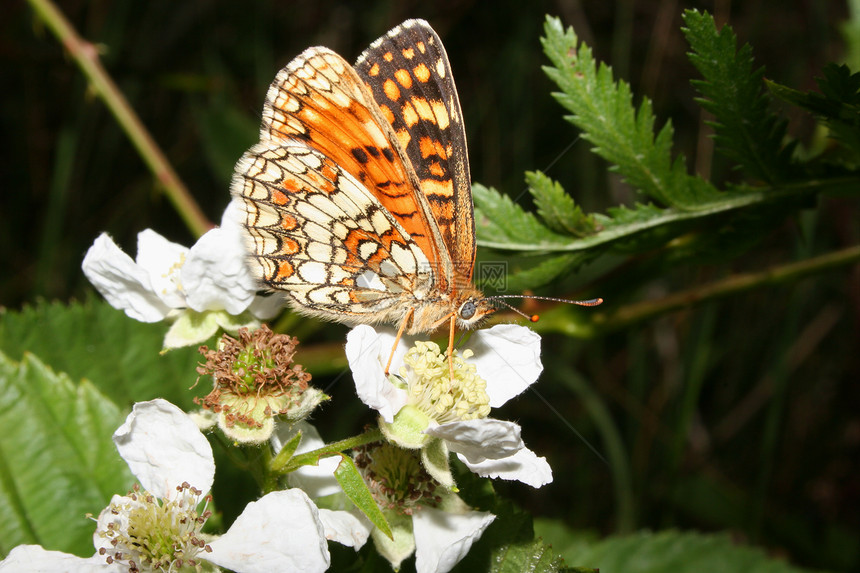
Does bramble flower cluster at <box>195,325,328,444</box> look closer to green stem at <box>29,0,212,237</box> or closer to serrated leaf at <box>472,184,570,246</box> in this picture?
serrated leaf at <box>472,184,570,246</box>

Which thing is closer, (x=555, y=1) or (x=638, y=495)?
(x=638, y=495)

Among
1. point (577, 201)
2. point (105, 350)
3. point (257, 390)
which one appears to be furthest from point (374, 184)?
point (577, 201)

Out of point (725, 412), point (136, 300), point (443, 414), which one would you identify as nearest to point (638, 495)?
point (725, 412)

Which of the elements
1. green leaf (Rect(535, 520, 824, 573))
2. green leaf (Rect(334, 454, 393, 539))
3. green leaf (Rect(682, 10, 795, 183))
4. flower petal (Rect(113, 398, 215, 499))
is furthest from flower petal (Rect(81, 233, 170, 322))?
green leaf (Rect(535, 520, 824, 573))

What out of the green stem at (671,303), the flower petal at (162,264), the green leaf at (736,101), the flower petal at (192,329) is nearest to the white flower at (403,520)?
the flower petal at (192,329)

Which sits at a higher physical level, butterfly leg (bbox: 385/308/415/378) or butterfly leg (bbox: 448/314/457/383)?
butterfly leg (bbox: 385/308/415/378)

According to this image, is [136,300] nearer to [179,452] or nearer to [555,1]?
[179,452]

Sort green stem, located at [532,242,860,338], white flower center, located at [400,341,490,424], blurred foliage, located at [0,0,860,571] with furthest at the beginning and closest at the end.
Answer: blurred foliage, located at [0,0,860,571] < green stem, located at [532,242,860,338] < white flower center, located at [400,341,490,424]
